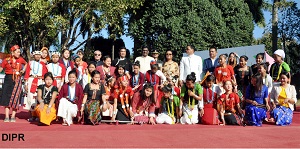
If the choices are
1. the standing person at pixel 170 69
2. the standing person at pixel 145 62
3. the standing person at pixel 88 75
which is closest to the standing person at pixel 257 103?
the standing person at pixel 170 69

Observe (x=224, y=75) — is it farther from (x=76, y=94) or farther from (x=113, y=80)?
(x=76, y=94)

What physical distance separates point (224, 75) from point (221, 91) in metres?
0.34

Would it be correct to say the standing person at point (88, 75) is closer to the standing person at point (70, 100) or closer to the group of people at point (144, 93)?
the group of people at point (144, 93)

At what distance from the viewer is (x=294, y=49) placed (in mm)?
20719

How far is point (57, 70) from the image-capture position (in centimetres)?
820

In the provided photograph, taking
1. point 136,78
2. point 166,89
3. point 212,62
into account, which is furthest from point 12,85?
point 212,62

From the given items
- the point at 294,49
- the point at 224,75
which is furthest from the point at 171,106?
the point at 294,49

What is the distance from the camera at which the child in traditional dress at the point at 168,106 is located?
25.7 ft

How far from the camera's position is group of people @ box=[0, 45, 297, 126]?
7539 millimetres

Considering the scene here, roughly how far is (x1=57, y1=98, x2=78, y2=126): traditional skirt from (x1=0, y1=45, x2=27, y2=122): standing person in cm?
103

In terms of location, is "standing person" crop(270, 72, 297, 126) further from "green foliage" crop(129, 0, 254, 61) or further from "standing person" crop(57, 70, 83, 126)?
"green foliage" crop(129, 0, 254, 61)

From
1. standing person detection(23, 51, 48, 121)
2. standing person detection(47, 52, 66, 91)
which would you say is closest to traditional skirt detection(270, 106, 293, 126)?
standing person detection(47, 52, 66, 91)

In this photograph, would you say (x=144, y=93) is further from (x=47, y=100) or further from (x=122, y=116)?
(x=47, y=100)

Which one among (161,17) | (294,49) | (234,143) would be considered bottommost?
(234,143)
